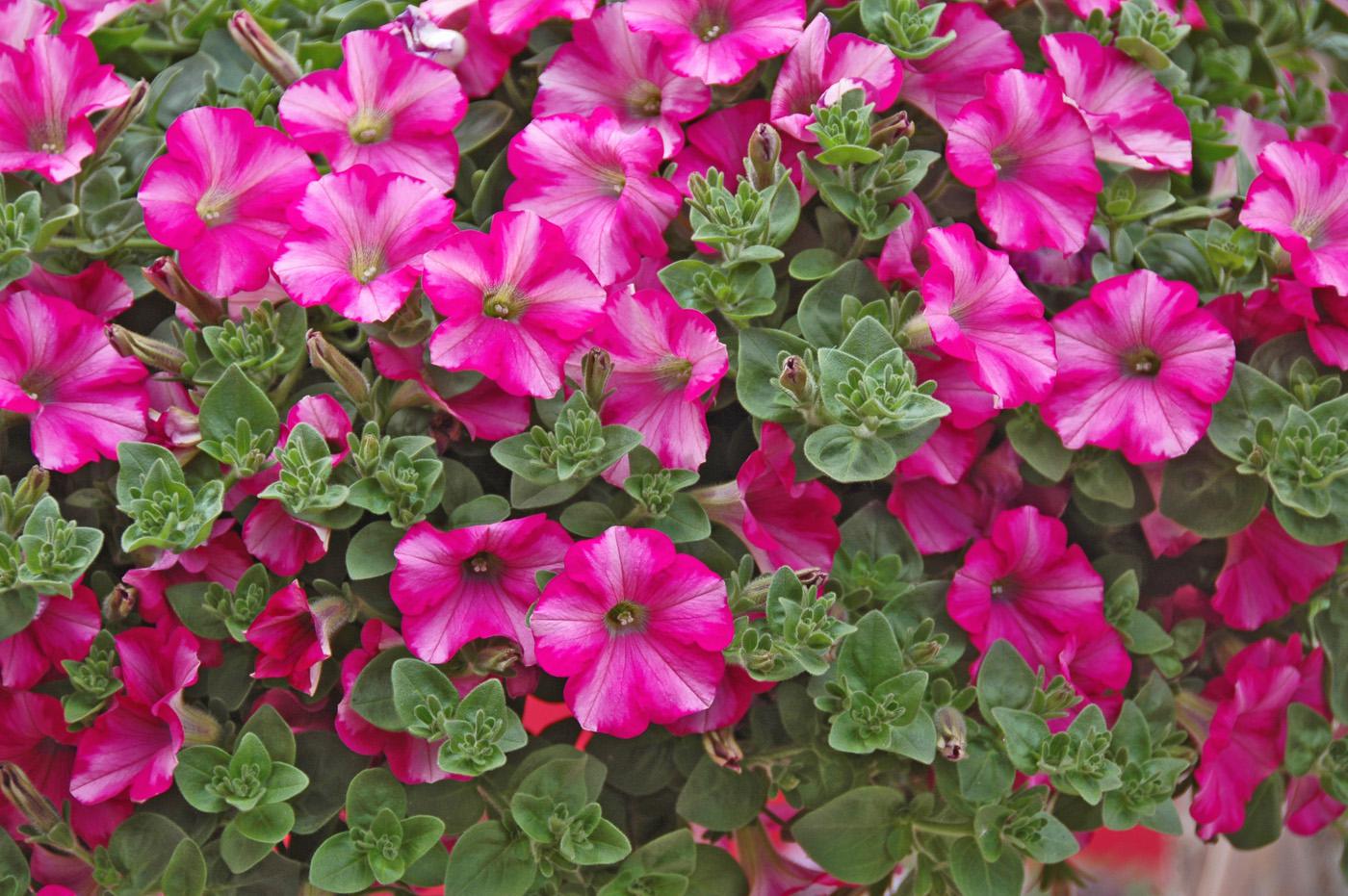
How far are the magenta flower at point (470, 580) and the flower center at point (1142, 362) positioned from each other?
0.31 metres

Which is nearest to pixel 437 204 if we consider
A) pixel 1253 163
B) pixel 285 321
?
pixel 285 321

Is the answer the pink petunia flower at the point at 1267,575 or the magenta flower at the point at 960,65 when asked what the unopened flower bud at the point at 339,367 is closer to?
the magenta flower at the point at 960,65

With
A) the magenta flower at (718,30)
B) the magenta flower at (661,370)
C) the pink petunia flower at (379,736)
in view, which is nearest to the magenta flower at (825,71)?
the magenta flower at (718,30)

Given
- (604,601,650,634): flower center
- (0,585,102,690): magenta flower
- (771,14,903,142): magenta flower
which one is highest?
(771,14,903,142): magenta flower

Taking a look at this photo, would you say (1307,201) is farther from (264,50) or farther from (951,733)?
(264,50)

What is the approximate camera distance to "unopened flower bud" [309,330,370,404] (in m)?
0.63

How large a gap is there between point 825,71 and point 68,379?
429mm

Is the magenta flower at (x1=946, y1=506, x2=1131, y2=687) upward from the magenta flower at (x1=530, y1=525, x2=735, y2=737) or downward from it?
downward

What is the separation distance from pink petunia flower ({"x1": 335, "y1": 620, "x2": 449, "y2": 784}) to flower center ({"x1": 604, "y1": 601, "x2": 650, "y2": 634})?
4.5 inches

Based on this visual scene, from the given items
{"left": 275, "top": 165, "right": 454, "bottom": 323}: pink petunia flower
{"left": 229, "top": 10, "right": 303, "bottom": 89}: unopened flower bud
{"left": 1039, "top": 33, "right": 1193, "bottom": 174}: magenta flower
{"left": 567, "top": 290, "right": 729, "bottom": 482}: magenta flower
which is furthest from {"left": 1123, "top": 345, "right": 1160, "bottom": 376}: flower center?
{"left": 229, "top": 10, "right": 303, "bottom": 89}: unopened flower bud

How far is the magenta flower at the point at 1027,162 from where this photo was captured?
68cm

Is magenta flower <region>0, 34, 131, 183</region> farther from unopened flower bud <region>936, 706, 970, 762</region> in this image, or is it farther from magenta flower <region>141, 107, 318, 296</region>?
unopened flower bud <region>936, 706, 970, 762</region>

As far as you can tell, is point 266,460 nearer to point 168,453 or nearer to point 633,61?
point 168,453

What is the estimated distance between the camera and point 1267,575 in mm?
749
